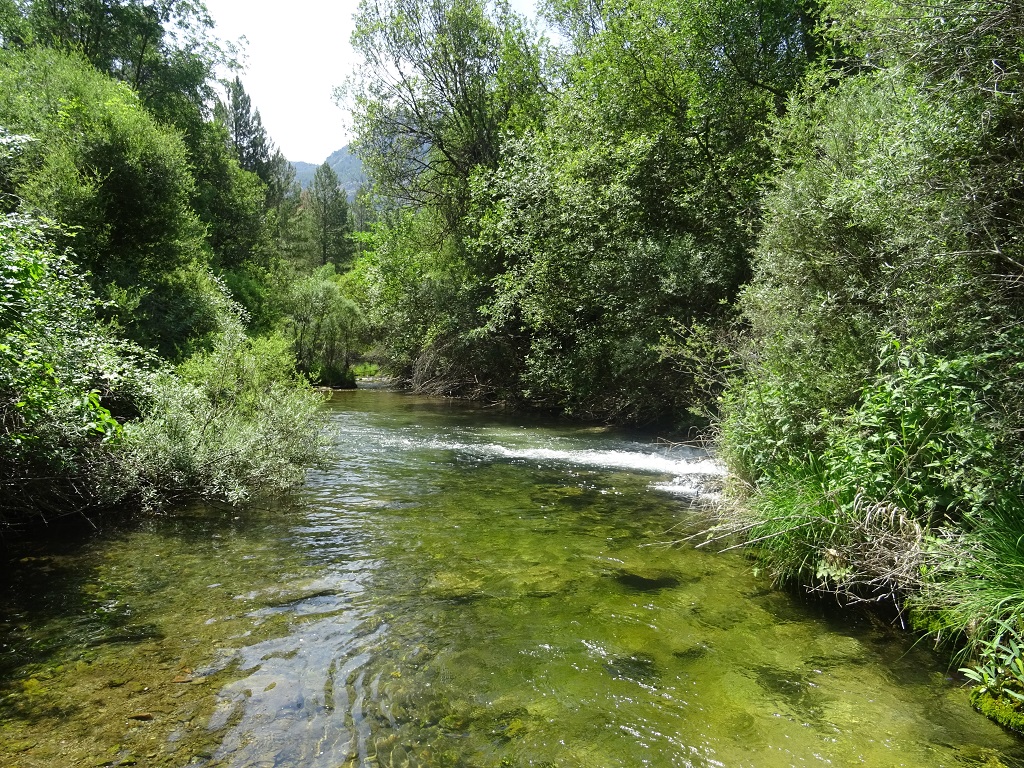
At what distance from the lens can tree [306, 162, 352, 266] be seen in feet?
209

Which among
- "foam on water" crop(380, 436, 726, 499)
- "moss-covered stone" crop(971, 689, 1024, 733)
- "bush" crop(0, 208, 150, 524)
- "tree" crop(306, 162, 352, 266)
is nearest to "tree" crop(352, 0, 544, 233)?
"foam on water" crop(380, 436, 726, 499)

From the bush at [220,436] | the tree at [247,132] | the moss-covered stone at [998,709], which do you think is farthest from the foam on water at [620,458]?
the tree at [247,132]

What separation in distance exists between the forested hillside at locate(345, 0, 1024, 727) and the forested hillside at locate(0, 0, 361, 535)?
Answer: 7.76 meters

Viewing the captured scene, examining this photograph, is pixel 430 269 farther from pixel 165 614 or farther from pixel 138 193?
pixel 165 614

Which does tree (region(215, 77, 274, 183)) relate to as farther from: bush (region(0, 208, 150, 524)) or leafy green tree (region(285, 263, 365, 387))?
bush (region(0, 208, 150, 524))

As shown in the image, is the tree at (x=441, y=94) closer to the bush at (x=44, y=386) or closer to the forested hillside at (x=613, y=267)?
the forested hillside at (x=613, y=267)

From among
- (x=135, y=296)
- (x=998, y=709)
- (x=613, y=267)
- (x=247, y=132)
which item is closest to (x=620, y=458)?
(x=613, y=267)

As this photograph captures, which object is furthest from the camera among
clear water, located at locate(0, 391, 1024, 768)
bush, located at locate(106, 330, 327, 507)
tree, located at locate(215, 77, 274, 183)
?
tree, located at locate(215, 77, 274, 183)

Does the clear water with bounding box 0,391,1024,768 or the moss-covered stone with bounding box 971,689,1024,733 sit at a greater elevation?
the moss-covered stone with bounding box 971,689,1024,733

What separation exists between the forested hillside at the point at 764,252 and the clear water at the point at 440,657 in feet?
2.86

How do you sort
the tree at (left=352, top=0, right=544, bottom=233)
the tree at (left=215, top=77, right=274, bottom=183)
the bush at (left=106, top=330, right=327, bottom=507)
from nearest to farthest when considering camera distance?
the bush at (left=106, top=330, right=327, bottom=507) < the tree at (left=352, top=0, right=544, bottom=233) < the tree at (left=215, top=77, right=274, bottom=183)

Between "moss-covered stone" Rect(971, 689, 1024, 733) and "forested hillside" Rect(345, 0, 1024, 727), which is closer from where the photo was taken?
"moss-covered stone" Rect(971, 689, 1024, 733)

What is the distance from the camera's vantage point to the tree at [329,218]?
6381cm

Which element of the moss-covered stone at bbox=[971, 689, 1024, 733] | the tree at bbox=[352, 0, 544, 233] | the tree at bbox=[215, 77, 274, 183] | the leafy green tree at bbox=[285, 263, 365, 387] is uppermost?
the tree at bbox=[215, 77, 274, 183]
